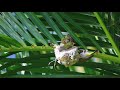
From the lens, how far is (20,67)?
120 cm

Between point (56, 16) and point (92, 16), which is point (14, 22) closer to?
point (56, 16)

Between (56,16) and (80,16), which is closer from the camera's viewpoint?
(56,16)

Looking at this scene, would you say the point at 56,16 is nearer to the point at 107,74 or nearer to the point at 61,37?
the point at 61,37

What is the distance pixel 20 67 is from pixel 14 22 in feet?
0.39

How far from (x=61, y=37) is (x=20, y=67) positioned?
15 centimetres

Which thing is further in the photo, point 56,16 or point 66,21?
point 66,21

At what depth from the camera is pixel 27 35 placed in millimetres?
1147
